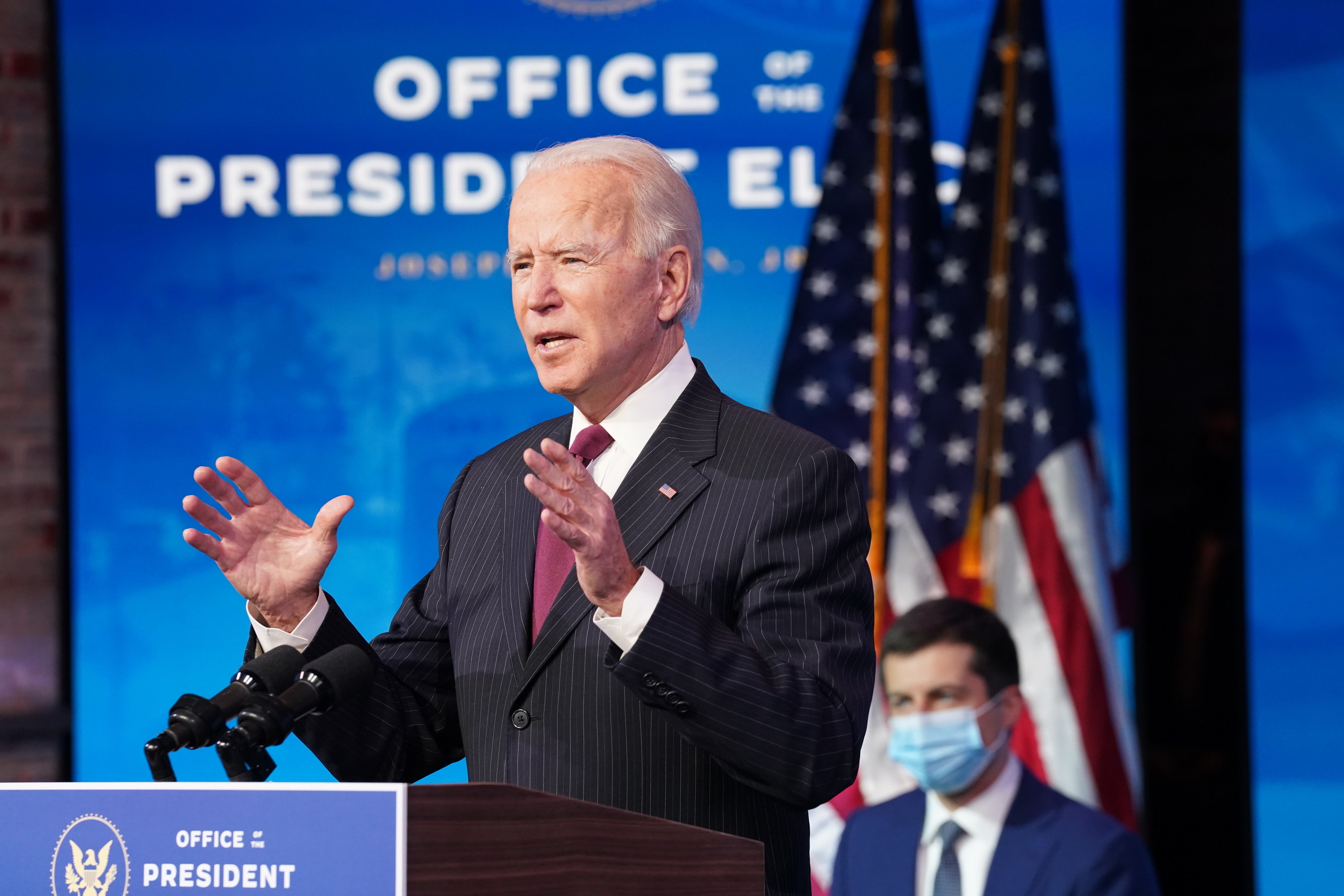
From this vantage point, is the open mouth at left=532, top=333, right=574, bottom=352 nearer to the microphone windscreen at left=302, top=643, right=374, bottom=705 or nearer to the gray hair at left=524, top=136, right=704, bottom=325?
the gray hair at left=524, top=136, right=704, bottom=325

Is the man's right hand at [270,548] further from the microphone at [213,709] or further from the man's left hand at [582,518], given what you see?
the man's left hand at [582,518]

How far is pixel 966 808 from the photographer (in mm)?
3447

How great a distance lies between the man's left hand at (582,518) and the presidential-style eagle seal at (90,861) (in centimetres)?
49

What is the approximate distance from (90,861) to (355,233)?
3382mm

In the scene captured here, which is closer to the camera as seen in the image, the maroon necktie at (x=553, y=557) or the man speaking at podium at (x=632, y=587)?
the man speaking at podium at (x=632, y=587)

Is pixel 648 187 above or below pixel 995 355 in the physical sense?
below

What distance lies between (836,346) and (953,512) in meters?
0.61

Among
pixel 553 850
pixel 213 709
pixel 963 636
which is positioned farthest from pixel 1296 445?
pixel 213 709

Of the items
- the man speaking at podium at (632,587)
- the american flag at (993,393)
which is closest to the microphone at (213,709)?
the man speaking at podium at (632,587)

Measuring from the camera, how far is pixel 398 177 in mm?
4441

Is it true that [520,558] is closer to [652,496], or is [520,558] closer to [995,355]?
[652,496]

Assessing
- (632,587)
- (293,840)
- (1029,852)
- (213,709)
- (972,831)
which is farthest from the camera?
(972,831)

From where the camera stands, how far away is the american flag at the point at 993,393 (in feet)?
13.2

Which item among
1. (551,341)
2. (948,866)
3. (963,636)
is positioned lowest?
(948,866)
